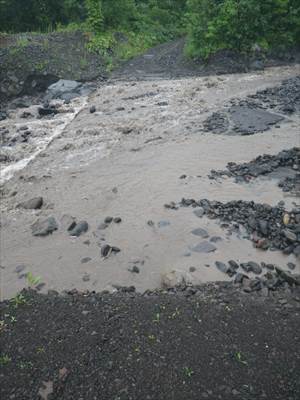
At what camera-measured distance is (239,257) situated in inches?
252

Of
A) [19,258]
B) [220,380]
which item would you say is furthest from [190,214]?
[220,380]

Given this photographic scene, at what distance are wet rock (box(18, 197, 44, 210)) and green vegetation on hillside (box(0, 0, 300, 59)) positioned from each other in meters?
14.2

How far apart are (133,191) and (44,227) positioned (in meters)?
2.23

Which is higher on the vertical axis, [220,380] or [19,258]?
[220,380]

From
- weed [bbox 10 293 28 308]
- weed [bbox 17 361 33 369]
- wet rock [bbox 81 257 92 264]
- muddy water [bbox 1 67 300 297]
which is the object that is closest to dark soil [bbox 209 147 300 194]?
muddy water [bbox 1 67 300 297]

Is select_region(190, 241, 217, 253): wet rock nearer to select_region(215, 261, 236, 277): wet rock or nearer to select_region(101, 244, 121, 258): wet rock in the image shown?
select_region(215, 261, 236, 277): wet rock

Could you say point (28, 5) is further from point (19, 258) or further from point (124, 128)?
point (19, 258)

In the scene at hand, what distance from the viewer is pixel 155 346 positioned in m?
4.43

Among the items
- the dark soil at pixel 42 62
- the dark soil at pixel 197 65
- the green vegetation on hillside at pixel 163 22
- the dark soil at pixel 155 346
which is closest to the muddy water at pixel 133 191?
the dark soil at pixel 155 346

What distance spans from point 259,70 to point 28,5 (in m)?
15.9


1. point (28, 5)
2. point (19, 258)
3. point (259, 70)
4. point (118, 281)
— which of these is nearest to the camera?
point (118, 281)

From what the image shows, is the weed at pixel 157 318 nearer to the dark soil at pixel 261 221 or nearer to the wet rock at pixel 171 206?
the dark soil at pixel 261 221

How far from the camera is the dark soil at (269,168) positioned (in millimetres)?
8617

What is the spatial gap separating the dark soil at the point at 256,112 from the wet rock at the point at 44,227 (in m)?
5.85
